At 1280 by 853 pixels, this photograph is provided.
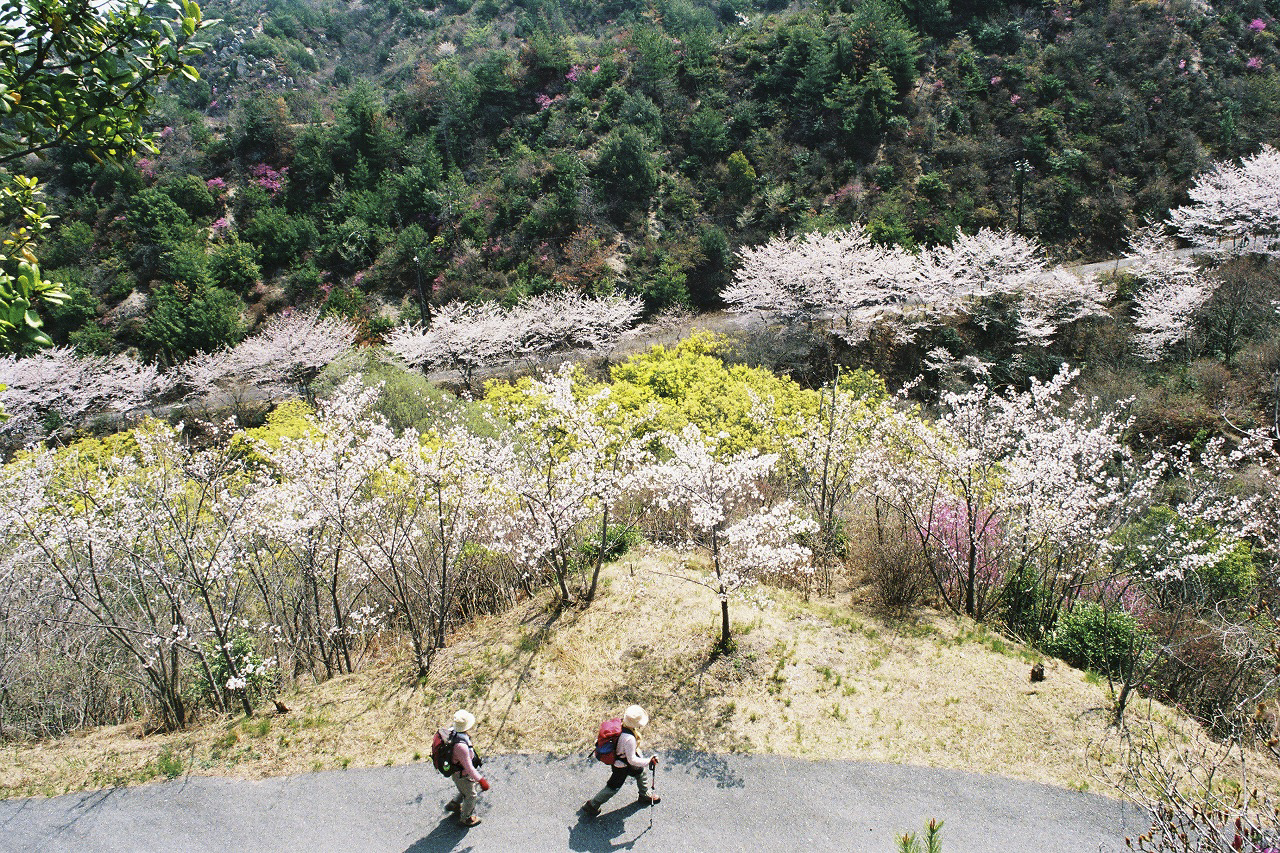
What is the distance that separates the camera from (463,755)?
22.3 feet

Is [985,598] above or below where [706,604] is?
below

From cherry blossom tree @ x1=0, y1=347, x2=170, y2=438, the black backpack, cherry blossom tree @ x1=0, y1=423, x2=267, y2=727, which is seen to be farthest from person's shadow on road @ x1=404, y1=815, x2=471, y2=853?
cherry blossom tree @ x1=0, y1=347, x2=170, y2=438

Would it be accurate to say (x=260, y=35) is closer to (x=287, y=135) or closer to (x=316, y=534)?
(x=287, y=135)

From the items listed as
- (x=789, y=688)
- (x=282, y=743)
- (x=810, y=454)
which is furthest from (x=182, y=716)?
(x=810, y=454)

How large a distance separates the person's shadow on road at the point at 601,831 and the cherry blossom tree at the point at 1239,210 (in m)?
29.9

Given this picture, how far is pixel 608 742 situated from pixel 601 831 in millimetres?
954

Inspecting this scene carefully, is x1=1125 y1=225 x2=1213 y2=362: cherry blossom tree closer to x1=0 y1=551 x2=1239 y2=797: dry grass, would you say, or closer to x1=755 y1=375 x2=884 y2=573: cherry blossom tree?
x1=755 y1=375 x2=884 y2=573: cherry blossom tree

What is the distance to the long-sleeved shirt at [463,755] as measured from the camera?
6805 millimetres

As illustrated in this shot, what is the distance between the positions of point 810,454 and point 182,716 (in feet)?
36.7

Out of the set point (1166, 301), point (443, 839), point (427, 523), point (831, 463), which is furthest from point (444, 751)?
point (1166, 301)

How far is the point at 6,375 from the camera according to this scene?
2875 centimetres

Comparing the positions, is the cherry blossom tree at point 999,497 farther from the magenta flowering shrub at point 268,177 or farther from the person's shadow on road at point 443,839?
the magenta flowering shrub at point 268,177

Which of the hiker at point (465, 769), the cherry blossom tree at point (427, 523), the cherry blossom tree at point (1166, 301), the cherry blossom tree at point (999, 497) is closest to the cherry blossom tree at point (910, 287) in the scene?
the cherry blossom tree at point (1166, 301)

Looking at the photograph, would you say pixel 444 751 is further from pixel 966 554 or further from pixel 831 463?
pixel 966 554
